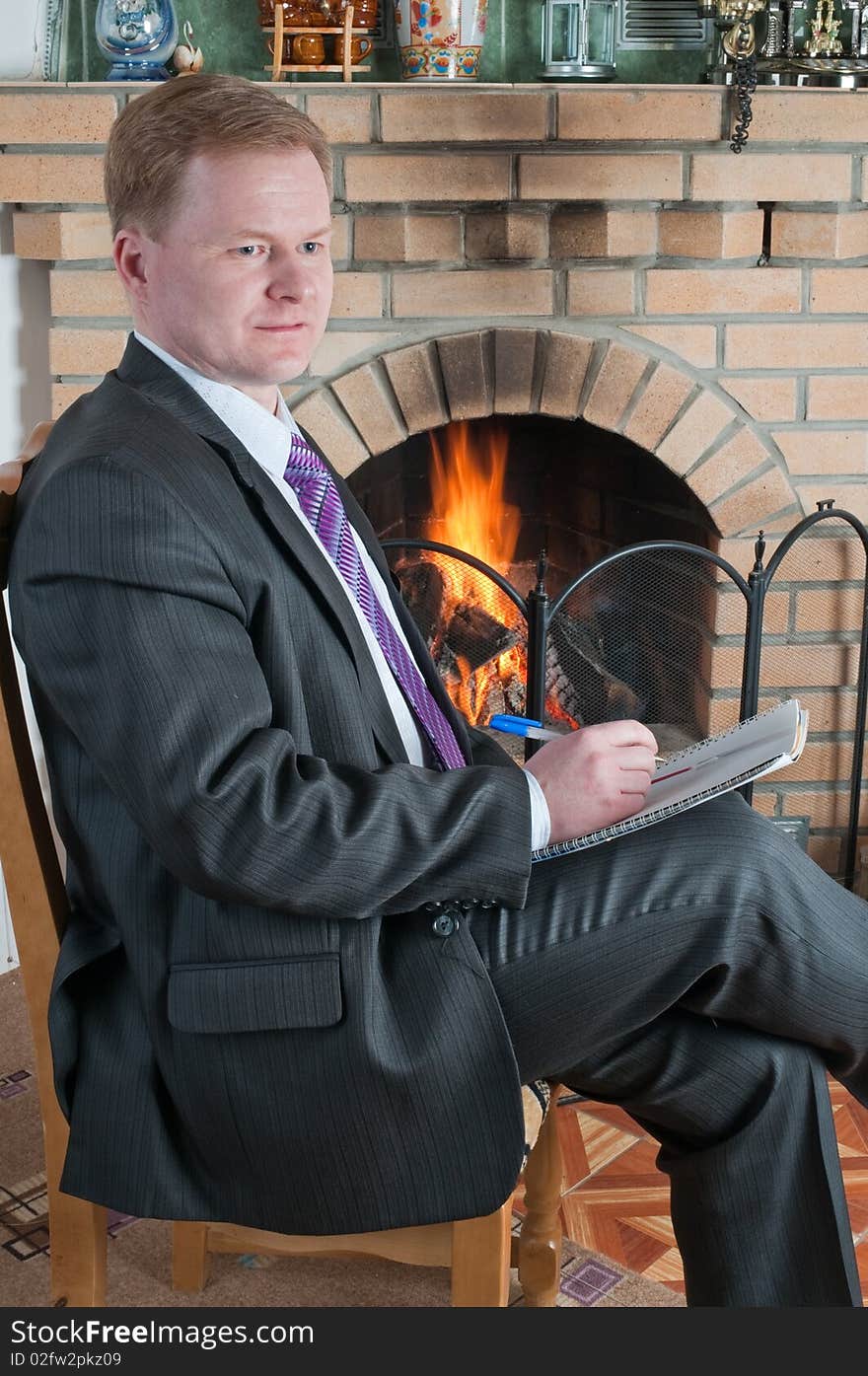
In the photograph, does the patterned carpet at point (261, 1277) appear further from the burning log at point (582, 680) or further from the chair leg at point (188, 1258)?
Result: the burning log at point (582, 680)

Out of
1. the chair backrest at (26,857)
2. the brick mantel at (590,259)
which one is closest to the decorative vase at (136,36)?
the brick mantel at (590,259)

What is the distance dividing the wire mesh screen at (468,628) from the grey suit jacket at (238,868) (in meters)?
1.51

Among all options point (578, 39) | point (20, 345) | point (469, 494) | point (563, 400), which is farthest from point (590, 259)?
point (20, 345)

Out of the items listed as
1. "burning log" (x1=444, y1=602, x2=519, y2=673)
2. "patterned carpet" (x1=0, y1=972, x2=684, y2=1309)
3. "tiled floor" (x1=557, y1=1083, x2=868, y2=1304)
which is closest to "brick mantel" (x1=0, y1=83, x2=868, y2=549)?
"burning log" (x1=444, y1=602, x2=519, y2=673)

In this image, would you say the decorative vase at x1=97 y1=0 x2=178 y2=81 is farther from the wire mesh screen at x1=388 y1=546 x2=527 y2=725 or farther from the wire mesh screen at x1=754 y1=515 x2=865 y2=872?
the wire mesh screen at x1=754 y1=515 x2=865 y2=872

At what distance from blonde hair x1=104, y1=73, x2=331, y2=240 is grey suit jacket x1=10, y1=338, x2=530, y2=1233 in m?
0.17

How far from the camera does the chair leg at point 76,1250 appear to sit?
1285 millimetres

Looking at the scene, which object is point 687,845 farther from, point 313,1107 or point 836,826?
point 836,826

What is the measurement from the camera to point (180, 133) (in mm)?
1208

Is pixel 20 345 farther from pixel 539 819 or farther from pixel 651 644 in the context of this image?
pixel 539 819

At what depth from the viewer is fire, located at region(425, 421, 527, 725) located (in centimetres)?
277

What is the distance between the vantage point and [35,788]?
1.26 metres

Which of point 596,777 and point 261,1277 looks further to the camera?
point 261,1277

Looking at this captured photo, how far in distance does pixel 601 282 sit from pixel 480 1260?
169cm
